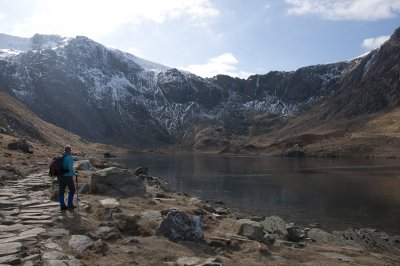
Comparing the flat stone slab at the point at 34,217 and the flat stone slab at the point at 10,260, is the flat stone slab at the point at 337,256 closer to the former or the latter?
the flat stone slab at the point at 34,217

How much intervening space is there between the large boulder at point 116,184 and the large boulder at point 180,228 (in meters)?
9.01

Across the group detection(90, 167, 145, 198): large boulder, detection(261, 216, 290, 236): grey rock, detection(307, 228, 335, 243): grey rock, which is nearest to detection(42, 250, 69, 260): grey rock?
detection(90, 167, 145, 198): large boulder

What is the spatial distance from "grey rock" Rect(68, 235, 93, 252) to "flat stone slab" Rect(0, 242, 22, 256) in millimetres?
1689

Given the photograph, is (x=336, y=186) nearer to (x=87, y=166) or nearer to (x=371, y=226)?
(x=371, y=226)

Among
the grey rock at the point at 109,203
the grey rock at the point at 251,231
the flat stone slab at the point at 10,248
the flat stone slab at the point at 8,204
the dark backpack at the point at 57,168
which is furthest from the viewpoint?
the grey rock at the point at 109,203

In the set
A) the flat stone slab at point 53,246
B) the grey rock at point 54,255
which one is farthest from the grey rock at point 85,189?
the grey rock at point 54,255

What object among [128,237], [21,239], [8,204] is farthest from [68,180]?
[21,239]

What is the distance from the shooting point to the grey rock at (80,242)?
49.9 ft

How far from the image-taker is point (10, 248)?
14391 millimetres

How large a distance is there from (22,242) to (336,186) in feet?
229

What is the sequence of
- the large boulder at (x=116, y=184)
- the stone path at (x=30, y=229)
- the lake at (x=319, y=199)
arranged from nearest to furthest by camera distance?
the stone path at (x=30, y=229), the large boulder at (x=116, y=184), the lake at (x=319, y=199)

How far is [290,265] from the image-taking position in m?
17.1

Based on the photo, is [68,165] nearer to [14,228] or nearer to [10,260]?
[14,228]

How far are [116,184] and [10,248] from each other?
1303 centimetres
